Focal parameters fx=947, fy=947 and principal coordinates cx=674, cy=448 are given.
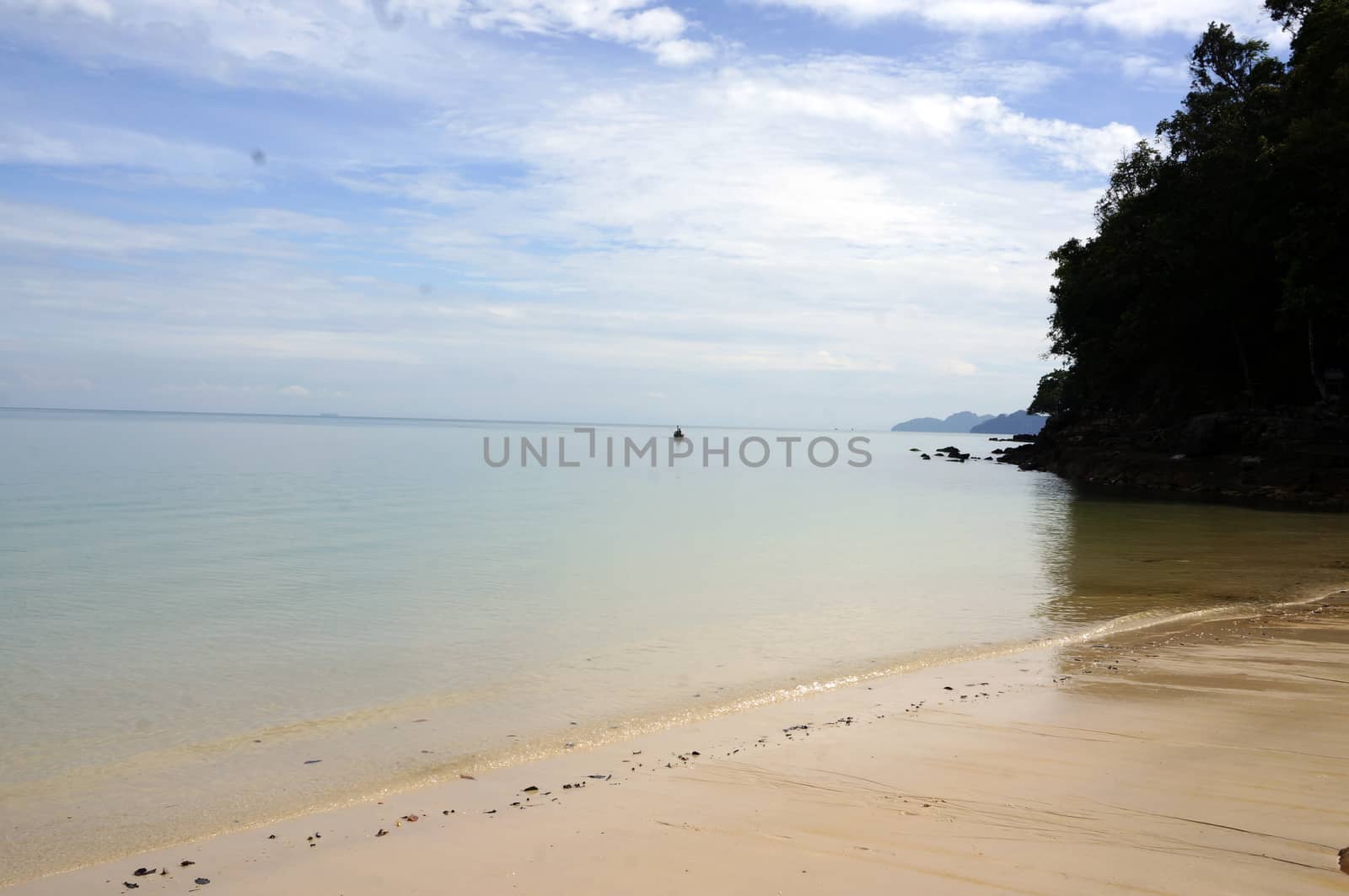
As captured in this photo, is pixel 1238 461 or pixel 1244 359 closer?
pixel 1238 461

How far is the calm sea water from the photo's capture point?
20.6 feet

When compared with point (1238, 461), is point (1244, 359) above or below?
above

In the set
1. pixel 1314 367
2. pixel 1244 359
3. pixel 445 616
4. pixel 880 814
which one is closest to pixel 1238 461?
pixel 1314 367

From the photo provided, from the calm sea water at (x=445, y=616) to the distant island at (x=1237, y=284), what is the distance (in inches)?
294

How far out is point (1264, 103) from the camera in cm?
3478

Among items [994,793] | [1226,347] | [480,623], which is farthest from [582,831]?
[1226,347]

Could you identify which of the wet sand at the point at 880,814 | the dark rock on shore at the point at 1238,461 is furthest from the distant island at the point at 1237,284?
the wet sand at the point at 880,814

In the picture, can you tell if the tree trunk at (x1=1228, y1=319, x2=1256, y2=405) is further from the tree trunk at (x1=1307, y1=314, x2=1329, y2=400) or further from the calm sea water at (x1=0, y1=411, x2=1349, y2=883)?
the calm sea water at (x1=0, y1=411, x2=1349, y2=883)

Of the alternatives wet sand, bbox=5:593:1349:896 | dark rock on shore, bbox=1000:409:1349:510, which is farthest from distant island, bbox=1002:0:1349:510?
wet sand, bbox=5:593:1349:896

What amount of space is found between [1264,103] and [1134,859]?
129 feet

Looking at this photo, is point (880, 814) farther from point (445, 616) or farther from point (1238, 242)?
point (1238, 242)

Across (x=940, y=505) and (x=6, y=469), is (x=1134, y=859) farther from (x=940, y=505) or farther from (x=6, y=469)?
(x=6, y=469)

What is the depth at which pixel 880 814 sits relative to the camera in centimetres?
480

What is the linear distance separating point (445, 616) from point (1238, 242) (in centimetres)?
3594
